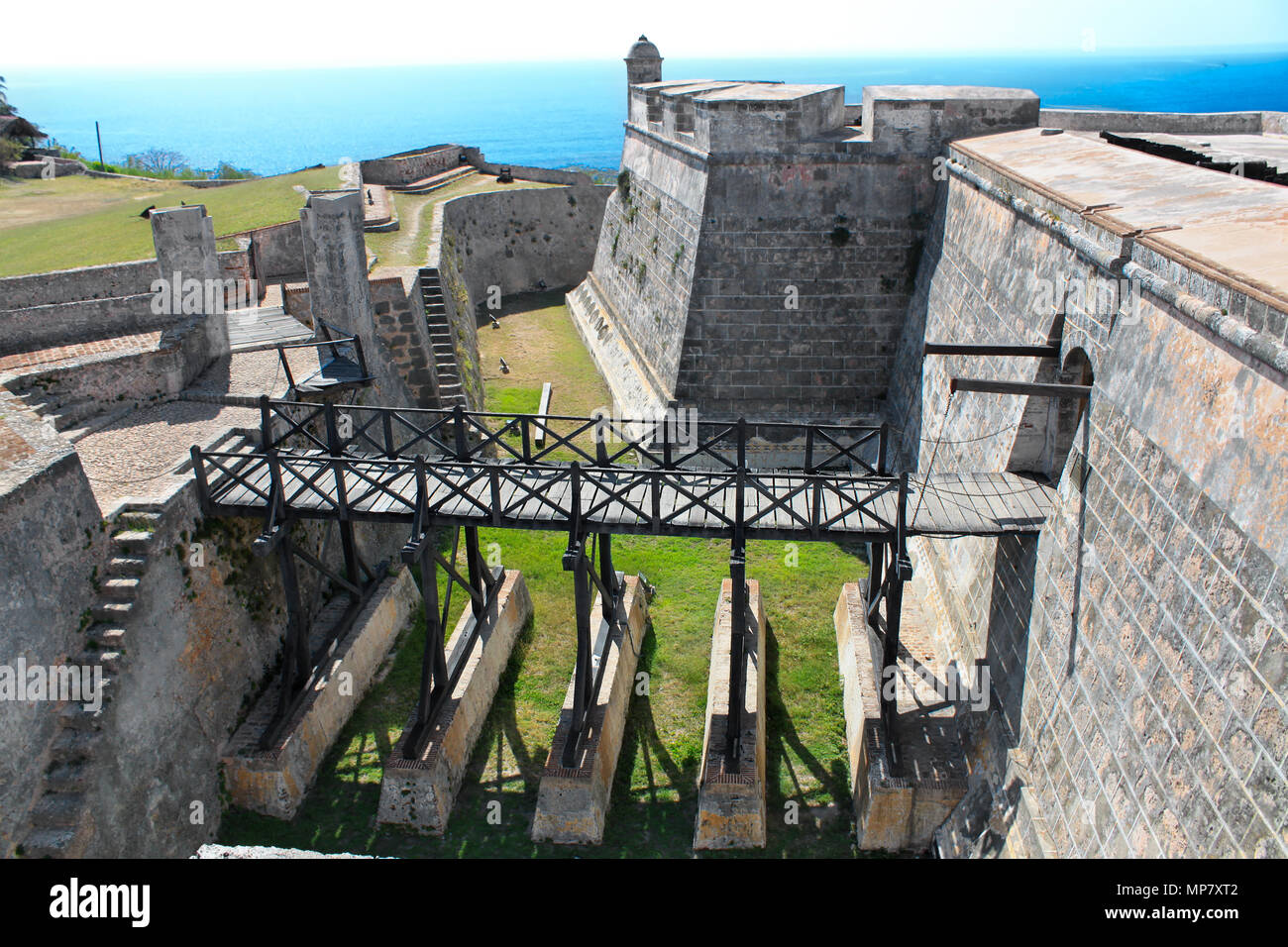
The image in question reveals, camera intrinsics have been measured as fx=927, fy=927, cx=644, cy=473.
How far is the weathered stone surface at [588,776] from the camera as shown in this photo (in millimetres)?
9914

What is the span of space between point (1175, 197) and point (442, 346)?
44.1 ft

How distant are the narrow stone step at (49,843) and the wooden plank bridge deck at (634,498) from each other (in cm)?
370

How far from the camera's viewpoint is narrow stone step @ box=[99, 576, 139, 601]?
9531mm

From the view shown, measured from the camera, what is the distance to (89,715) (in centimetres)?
886

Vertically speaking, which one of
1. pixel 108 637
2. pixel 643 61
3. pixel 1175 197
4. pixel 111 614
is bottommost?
pixel 108 637

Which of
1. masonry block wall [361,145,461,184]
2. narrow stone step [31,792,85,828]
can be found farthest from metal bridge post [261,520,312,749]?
masonry block wall [361,145,461,184]

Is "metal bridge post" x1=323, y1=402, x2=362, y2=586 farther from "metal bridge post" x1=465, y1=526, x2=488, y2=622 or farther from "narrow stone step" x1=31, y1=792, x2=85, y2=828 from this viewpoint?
"narrow stone step" x1=31, y1=792, x2=85, y2=828

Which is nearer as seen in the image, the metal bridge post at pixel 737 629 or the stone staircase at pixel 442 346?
the metal bridge post at pixel 737 629

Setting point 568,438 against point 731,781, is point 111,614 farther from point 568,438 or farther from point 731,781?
point 731,781

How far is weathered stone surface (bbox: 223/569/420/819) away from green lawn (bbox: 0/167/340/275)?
10.7 metres

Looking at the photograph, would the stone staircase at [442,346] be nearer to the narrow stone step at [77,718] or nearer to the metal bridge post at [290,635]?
the metal bridge post at [290,635]

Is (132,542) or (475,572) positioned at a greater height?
(132,542)

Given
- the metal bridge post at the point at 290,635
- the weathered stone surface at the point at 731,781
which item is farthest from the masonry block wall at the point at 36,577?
the weathered stone surface at the point at 731,781

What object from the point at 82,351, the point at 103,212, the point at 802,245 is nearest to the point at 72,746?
the point at 82,351
